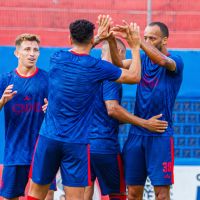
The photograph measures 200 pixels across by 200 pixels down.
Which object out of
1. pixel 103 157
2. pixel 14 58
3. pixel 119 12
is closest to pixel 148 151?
pixel 103 157

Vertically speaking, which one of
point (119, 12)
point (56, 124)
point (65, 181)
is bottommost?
point (65, 181)

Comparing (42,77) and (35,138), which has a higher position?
(42,77)

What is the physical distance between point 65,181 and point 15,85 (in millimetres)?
1241

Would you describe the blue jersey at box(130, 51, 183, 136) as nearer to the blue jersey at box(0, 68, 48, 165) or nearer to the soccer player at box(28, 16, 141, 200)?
the soccer player at box(28, 16, 141, 200)

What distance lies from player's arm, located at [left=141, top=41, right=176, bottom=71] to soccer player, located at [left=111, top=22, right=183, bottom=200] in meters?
0.05

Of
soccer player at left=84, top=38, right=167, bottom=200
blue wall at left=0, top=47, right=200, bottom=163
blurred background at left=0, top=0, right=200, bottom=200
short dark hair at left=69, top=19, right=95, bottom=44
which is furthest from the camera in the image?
blurred background at left=0, top=0, right=200, bottom=200

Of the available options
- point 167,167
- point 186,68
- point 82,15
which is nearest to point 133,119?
point 167,167

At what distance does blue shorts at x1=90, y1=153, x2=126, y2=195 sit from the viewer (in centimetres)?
786

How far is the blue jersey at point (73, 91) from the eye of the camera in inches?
271

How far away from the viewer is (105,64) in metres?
6.95

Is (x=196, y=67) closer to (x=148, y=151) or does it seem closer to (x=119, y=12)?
(x=148, y=151)

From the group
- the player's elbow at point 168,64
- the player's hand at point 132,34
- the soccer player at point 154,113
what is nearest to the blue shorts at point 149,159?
the soccer player at point 154,113

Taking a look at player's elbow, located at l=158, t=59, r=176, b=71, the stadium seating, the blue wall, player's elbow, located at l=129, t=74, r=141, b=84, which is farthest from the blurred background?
player's elbow, located at l=129, t=74, r=141, b=84

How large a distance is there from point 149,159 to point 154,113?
1.37 feet
